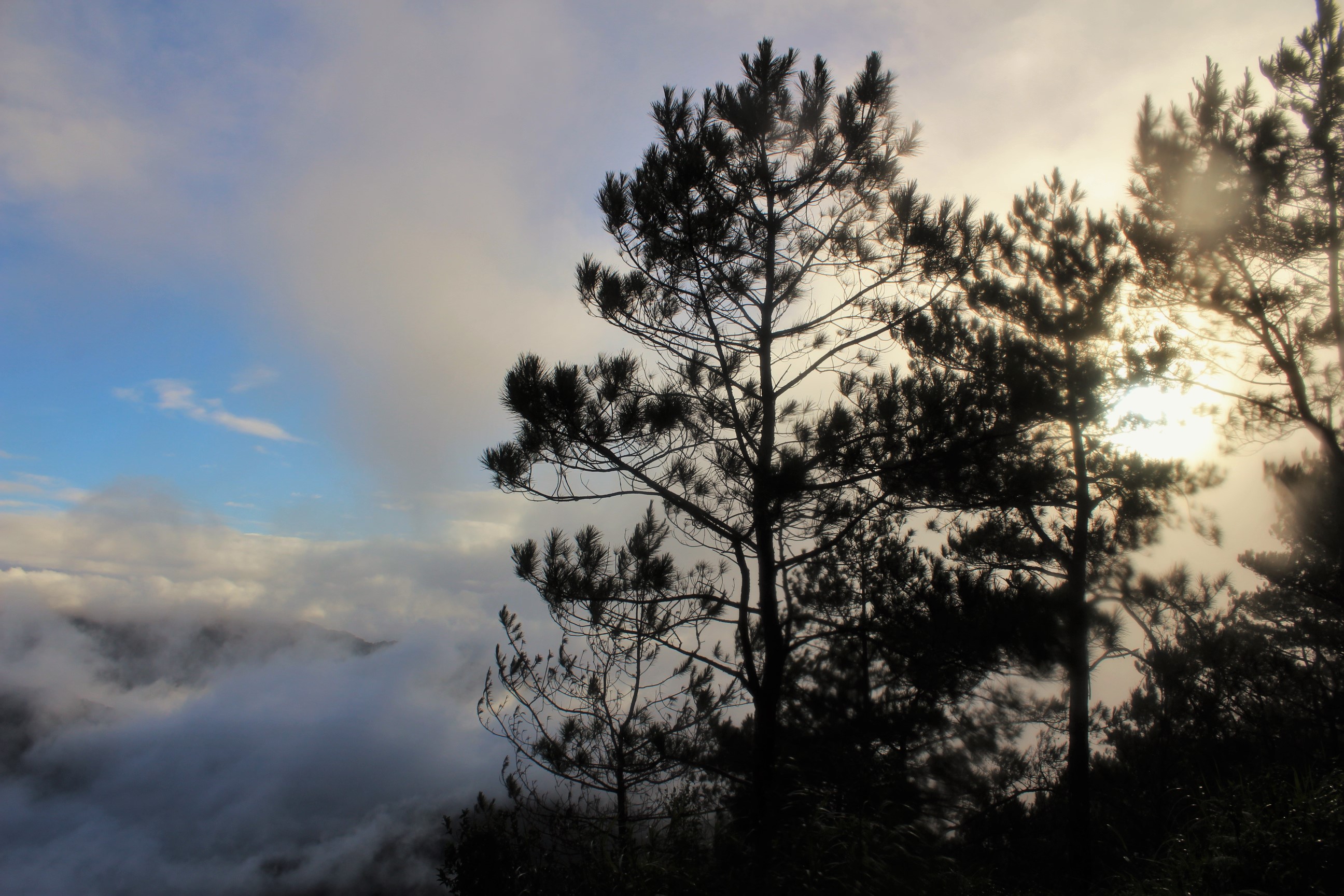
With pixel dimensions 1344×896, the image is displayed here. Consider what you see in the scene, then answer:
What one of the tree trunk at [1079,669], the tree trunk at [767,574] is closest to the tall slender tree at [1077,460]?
the tree trunk at [1079,669]

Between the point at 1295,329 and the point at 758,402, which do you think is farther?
the point at 1295,329

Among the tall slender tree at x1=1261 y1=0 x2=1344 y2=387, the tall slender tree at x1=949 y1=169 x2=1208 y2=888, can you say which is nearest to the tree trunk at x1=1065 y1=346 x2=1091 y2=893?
the tall slender tree at x1=949 y1=169 x2=1208 y2=888

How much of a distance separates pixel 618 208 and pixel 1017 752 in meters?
10.6

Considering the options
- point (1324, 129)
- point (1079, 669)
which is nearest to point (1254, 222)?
point (1324, 129)

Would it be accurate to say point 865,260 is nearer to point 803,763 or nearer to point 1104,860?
point 803,763

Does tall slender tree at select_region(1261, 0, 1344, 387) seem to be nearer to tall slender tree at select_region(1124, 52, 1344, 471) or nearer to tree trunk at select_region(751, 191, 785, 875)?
tall slender tree at select_region(1124, 52, 1344, 471)

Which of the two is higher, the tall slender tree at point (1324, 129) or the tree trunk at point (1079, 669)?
the tall slender tree at point (1324, 129)

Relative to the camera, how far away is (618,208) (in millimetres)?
5574

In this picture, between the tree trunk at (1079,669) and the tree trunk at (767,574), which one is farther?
the tree trunk at (1079,669)

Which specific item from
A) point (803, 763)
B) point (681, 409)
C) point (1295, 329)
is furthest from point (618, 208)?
point (1295, 329)

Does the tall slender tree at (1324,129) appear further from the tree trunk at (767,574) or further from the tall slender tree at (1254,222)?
the tree trunk at (767,574)

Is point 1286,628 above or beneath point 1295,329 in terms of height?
beneath

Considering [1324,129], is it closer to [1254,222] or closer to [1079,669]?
[1254,222]

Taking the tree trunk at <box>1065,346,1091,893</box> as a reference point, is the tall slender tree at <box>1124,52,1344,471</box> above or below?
above
